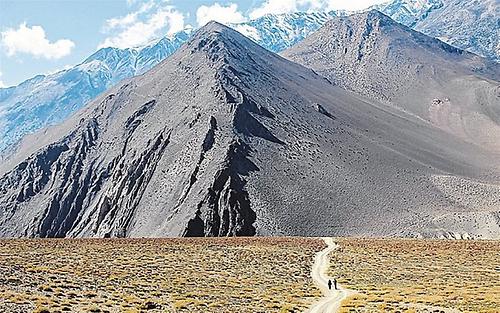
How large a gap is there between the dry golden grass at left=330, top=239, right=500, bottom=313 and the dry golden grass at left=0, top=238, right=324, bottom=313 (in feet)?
12.6

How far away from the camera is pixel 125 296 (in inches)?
1257

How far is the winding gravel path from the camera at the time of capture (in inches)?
1307

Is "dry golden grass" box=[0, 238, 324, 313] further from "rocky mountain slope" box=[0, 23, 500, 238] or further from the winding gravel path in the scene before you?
"rocky mountain slope" box=[0, 23, 500, 238]

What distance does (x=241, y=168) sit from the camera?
11656 cm

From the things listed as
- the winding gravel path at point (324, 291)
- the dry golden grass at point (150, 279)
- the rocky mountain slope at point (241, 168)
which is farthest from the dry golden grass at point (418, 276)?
the rocky mountain slope at point (241, 168)

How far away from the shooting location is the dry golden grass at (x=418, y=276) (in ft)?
109

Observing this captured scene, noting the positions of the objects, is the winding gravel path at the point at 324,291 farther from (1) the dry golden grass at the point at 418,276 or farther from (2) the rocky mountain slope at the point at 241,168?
(2) the rocky mountain slope at the point at 241,168

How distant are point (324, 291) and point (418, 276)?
1273 cm

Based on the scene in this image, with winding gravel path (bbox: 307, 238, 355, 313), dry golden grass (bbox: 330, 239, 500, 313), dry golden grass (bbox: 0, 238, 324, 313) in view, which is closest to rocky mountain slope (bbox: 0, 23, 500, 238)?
dry golden grass (bbox: 330, 239, 500, 313)

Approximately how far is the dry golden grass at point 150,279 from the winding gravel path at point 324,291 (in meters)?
0.77

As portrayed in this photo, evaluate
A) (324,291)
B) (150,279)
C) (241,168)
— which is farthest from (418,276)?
(241,168)

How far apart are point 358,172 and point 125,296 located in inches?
3827

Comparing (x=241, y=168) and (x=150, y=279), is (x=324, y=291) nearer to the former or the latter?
(x=150, y=279)

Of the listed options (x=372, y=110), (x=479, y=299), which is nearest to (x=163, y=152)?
(x=372, y=110)
